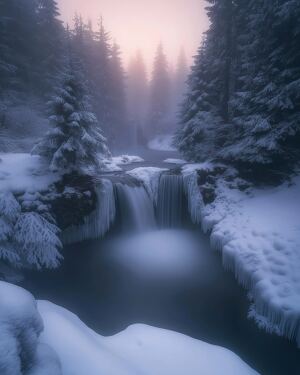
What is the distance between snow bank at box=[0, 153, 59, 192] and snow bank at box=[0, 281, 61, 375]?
6.40 meters

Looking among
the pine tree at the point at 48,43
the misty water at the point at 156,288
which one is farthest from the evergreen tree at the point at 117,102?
the misty water at the point at 156,288

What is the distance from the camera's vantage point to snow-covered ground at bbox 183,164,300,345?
621cm

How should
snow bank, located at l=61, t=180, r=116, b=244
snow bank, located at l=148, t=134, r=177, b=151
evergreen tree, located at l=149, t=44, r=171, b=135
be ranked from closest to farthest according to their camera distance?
snow bank, located at l=61, t=180, r=116, b=244 → snow bank, located at l=148, t=134, r=177, b=151 → evergreen tree, located at l=149, t=44, r=171, b=135

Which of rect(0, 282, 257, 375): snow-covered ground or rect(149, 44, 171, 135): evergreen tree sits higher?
rect(149, 44, 171, 135): evergreen tree

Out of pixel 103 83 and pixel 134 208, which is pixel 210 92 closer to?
pixel 134 208

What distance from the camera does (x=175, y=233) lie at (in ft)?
39.9

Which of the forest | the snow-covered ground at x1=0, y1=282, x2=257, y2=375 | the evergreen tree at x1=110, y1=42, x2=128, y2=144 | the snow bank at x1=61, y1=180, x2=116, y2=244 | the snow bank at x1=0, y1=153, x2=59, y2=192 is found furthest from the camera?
the evergreen tree at x1=110, y1=42, x2=128, y2=144

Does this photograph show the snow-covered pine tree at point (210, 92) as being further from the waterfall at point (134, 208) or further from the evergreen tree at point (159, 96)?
the evergreen tree at point (159, 96)

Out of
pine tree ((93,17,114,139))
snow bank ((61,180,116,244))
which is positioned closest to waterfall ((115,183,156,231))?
snow bank ((61,180,116,244))

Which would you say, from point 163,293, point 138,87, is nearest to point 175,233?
point 163,293

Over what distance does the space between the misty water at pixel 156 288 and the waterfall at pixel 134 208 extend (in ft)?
0.16

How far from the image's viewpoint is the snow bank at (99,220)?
32.6 feet

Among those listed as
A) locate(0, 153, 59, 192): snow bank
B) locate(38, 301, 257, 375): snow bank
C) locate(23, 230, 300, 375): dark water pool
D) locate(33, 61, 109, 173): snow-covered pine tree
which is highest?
locate(33, 61, 109, 173): snow-covered pine tree

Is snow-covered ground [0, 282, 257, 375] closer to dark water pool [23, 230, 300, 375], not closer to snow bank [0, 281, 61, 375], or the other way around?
snow bank [0, 281, 61, 375]
